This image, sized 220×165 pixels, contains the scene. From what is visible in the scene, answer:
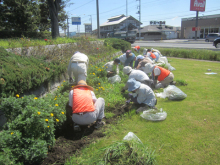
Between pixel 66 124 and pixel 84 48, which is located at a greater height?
pixel 84 48

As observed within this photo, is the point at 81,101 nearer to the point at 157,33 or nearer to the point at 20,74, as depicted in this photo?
the point at 20,74

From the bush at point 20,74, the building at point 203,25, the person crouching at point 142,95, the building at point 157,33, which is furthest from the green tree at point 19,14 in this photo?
the building at point 157,33

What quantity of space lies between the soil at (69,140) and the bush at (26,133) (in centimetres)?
15

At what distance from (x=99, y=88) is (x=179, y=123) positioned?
245cm

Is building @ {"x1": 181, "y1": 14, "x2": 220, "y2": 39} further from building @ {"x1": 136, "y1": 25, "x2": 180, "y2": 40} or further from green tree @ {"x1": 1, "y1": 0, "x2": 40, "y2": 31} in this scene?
green tree @ {"x1": 1, "y1": 0, "x2": 40, "y2": 31}

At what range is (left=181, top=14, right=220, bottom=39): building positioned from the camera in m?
41.2

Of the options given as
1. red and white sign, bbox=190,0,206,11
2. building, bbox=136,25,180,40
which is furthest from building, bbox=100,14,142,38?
red and white sign, bbox=190,0,206,11

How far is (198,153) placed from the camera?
2822 mm

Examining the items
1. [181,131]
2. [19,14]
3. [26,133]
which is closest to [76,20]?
[19,14]

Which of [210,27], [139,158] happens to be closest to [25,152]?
[139,158]

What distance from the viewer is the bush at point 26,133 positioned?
2.28m

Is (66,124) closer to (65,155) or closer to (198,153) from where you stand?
(65,155)

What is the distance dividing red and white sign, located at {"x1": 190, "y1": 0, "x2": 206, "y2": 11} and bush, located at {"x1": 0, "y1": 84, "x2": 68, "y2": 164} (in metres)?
47.2

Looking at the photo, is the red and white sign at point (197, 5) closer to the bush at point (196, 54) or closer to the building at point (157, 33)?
the building at point (157, 33)
